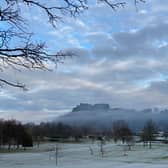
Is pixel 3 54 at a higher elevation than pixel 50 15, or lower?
lower

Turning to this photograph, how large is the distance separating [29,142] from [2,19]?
134241 millimetres

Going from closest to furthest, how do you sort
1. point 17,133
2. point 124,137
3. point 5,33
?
point 5,33
point 17,133
point 124,137

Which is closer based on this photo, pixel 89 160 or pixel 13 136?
pixel 89 160

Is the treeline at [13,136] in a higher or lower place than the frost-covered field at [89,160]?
higher

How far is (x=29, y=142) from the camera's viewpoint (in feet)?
454

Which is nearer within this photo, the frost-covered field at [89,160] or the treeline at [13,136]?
the frost-covered field at [89,160]

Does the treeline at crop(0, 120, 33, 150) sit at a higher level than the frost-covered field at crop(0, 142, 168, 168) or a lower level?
higher

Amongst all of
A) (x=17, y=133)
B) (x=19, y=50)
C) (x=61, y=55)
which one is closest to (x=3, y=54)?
(x=19, y=50)

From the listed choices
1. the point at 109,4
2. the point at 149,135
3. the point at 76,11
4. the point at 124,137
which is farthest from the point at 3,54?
the point at 124,137

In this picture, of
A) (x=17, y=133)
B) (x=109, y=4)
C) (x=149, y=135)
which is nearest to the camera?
(x=109, y=4)

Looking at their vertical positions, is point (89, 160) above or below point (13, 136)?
below

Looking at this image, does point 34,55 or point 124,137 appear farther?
point 124,137

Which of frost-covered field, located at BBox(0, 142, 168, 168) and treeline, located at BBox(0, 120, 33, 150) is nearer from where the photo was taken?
frost-covered field, located at BBox(0, 142, 168, 168)

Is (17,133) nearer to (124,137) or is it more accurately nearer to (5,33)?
(124,137)
